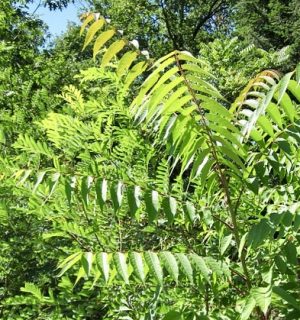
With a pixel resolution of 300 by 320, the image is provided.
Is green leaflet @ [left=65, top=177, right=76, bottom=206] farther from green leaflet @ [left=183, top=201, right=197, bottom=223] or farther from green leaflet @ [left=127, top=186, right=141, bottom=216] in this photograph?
green leaflet @ [left=183, top=201, right=197, bottom=223]

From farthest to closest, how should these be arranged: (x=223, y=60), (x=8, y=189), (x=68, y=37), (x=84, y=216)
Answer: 1. (x=68, y=37)
2. (x=223, y=60)
3. (x=8, y=189)
4. (x=84, y=216)

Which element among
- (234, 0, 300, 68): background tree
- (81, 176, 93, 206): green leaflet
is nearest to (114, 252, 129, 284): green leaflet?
(81, 176, 93, 206): green leaflet

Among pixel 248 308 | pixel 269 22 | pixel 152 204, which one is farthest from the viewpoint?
pixel 269 22

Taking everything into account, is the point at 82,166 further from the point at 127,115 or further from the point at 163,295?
the point at 163,295

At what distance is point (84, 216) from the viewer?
196cm

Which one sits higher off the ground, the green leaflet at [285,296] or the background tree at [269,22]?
the background tree at [269,22]

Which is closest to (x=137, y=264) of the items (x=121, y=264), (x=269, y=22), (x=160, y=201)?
(x=121, y=264)

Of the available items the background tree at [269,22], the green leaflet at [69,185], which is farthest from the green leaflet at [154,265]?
the background tree at [269,22]

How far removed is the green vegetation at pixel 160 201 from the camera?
1362 millimetres

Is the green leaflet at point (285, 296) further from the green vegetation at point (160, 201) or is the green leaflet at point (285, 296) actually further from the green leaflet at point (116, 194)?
the green leaflet at point (116, 194)

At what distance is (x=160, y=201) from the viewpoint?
5.06ft

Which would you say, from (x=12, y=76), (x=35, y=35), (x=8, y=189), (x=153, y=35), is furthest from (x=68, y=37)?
(x=8, y=189)

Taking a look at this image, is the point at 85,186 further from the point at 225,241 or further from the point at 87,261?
the point at 225,241

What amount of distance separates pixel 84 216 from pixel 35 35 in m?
5.67
